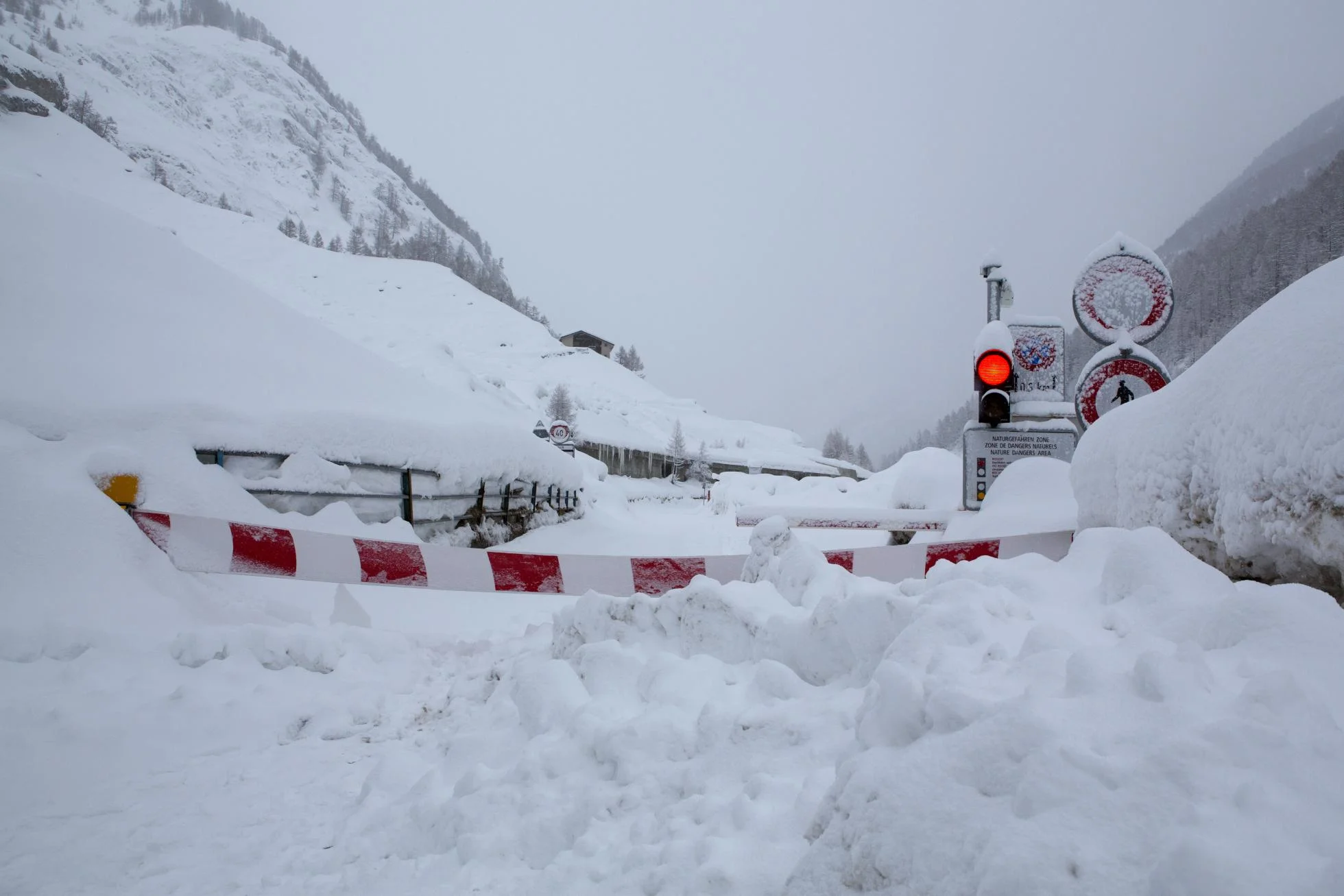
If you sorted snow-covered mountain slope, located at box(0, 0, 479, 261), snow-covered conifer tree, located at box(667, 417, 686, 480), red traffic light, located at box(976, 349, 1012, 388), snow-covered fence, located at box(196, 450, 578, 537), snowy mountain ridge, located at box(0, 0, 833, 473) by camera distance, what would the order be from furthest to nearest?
snow-covered mountain slope, located at box(0, 0, 479, 261) → snow-covered conifer tree, located at box(667, 417, 686, 480) → snowy mountain ridge, located at box(0, 0, 833, 473) → red traffic light, located at box(976, 349, 1012, 388) → snow-covered fence, located at box(196, 450, 578, 537)

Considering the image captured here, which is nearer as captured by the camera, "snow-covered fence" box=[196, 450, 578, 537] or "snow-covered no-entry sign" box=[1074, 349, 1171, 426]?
"snow-covered fence" box=[196, 450, 578, 537]

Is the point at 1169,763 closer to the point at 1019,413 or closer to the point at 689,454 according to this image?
the point at 1019,413

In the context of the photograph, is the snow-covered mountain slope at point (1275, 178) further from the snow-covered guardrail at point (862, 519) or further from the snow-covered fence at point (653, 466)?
the snow-covered fence at point (653, 466)

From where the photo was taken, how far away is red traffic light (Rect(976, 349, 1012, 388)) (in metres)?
5.15

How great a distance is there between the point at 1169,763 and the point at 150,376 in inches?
242

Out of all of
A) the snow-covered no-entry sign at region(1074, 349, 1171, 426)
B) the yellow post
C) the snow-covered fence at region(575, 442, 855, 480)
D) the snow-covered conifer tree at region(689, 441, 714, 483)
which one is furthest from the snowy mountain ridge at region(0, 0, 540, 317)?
the snow-covered no-entry sign at region(1074, 349, 1171, 426)

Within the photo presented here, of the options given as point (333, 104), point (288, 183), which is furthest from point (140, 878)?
point (333, 104)

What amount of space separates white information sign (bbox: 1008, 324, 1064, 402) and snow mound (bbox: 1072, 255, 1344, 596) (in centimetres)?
327

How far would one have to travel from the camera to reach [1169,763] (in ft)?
3.93

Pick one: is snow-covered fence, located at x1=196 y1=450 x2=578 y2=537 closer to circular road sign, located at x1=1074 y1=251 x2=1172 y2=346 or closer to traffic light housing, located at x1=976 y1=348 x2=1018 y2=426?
traffic light housing, located at x1=976 y1=348 x2=1018 y2=426

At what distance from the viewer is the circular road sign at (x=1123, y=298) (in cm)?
597

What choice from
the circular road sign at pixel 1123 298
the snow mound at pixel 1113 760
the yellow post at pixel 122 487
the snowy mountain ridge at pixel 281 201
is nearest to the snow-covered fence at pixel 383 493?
the yellow post at pixel 122 487

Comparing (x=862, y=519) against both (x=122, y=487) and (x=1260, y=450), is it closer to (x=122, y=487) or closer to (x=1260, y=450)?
(x=1260, y=450)

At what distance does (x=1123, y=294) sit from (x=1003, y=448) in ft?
6.79
